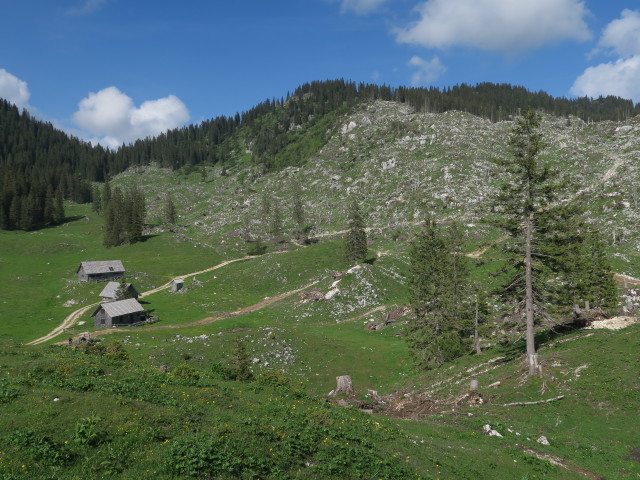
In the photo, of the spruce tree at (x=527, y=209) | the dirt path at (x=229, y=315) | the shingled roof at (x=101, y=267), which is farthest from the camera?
the shingled roof at (x=101, y=267)

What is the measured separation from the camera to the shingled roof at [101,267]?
92875mm

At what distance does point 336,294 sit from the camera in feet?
238

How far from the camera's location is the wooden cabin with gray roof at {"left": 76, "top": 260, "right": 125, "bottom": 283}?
9275 cm

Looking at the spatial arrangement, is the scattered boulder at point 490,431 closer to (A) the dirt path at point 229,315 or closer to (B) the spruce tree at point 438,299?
(B) the spruce tree at point 438,299

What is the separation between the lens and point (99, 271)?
93375 millimetres

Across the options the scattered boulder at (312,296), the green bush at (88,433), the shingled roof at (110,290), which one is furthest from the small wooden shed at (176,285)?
the green bush at (88,433)

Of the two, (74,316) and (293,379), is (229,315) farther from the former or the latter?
(293,379)

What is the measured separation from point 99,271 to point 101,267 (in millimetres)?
1426

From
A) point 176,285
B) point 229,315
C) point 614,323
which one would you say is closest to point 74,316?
point 176,285

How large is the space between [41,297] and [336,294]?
65772 mm

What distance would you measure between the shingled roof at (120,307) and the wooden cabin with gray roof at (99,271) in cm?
2690

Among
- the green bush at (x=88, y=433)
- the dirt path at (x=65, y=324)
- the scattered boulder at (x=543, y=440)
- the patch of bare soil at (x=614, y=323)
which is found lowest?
the dirt path at (x=65, y=324)

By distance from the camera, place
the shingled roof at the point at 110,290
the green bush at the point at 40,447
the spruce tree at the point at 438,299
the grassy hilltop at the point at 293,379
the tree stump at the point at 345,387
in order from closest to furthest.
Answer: the green bush at the point at 40,447
the grassy hilltop at the point at 293,379
the tree stump at the point at 345,387
the spruce tree at the point at 438,299
the shingled roof at the point at 110,290

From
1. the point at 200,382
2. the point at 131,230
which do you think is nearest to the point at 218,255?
the point at 131,230
